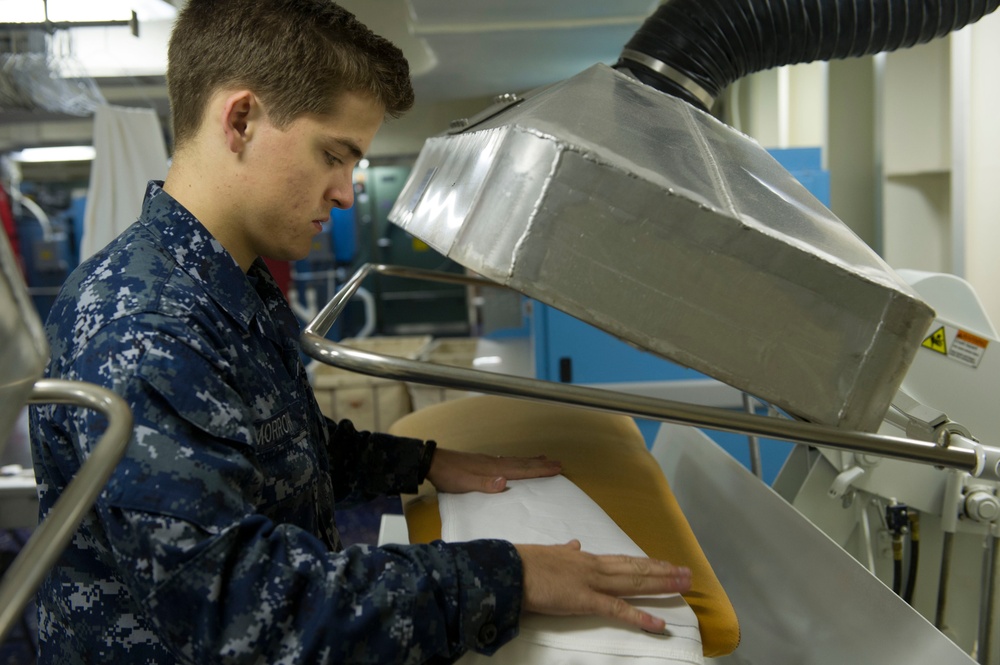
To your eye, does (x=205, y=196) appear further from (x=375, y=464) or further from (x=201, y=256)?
(x=375, y=464)

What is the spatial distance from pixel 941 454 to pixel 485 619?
0.55 m

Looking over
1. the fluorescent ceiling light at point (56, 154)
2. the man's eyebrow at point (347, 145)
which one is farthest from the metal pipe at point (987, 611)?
the fluorescent ceiling light at point (56, 154)

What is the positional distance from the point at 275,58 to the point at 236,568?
24.1 inches

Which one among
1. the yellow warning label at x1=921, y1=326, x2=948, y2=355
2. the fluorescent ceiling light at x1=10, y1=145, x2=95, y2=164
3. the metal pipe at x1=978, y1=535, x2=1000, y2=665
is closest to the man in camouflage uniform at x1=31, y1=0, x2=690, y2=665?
the metal pipe at x1=978, y1=535, x2=1000, y2=665

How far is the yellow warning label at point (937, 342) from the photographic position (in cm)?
146

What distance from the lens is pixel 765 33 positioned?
5.11 ft

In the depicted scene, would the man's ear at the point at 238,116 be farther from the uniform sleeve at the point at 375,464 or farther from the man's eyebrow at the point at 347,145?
the uniform sleeve at the point at 375,464

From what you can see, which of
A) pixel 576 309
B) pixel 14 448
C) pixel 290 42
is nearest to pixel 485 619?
pixel 576 309

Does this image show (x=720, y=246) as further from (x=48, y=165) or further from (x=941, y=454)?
(x=48, y=165)

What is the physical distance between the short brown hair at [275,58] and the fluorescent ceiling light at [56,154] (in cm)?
946

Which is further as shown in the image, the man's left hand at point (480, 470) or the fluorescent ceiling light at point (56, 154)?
the fluorescent ceiling light at point (56, 154)

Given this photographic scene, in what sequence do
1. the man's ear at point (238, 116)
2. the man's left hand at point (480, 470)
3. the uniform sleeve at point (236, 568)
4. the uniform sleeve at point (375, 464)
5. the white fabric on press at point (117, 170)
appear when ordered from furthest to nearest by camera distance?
1. the white fabric on press at point (117, 170)
2. the uniform sleeve at point (375, 464)
3. the man's left hand at point (480, 470)
4. the man's ear at point (238, 116)
5. the uniform sleeve at point (236, 568)

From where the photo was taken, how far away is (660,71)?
159 centimetres

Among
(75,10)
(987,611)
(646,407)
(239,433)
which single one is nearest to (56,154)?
(75,10)
